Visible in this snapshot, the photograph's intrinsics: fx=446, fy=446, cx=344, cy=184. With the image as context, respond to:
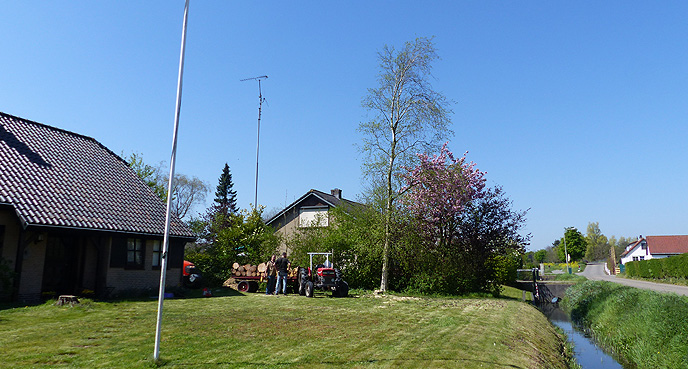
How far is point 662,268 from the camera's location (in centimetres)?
4247

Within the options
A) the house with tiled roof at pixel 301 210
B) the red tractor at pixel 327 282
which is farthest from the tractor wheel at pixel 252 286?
the house with tiled roof at pixel 301 210

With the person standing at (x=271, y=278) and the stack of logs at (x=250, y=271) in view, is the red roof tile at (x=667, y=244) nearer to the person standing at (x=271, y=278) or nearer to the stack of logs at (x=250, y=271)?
the stack of logs at (x=250, y=271)

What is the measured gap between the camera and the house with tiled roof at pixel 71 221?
577 inches

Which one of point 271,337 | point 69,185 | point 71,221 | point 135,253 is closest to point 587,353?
point 271,337

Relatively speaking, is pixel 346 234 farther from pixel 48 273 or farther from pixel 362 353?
pixel 362 353

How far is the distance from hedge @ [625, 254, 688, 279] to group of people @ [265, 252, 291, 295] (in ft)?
117

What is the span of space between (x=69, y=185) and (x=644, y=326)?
20.8 m

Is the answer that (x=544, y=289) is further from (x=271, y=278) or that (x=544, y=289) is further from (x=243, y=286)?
(x=243, y=286)

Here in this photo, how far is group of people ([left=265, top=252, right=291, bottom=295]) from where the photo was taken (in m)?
19.5

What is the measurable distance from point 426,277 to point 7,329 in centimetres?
1683

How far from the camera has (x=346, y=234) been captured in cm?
2441

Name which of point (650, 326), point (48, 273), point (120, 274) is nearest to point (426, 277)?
point (650, 326)

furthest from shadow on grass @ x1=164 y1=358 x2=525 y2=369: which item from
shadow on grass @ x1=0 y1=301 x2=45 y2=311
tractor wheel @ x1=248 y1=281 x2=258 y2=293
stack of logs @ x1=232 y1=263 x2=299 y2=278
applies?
tractor wheel @ x1=248 y1=281 x2=258 y2=293

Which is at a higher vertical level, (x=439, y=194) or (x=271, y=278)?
(x=439, y=194)
